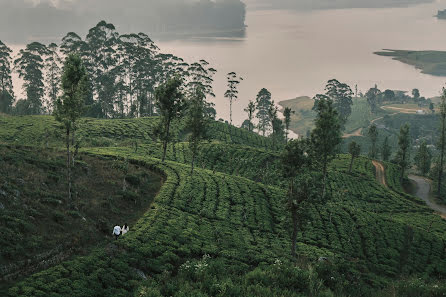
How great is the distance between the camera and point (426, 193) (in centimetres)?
8269

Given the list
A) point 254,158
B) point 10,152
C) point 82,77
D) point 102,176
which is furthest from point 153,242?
point 254,158

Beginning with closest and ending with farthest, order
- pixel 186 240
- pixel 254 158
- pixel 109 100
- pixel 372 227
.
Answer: pixel 186 240 < pixel 372 227 < pixel 254 158 < pixel 109 100

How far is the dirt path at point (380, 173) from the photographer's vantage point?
81656mm

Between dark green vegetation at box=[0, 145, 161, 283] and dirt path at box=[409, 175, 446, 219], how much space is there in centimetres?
5540

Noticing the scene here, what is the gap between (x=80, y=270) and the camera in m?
21.8

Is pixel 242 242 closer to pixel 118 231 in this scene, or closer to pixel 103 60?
pixel 118 231

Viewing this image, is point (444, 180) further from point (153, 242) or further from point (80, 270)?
point (80, 270)

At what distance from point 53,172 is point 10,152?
6346 millimetres

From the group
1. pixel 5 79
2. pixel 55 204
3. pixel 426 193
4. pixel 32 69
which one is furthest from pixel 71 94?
pixel 5 79

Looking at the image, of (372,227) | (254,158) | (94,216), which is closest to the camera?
(94,216)

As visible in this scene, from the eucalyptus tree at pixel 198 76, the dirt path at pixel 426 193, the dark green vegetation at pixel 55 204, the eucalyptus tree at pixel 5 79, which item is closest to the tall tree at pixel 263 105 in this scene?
the eucalyptus tree at pixel 198 76

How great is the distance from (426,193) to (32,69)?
351ft

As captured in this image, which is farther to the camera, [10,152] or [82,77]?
[10,152]

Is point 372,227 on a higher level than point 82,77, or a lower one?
lower
